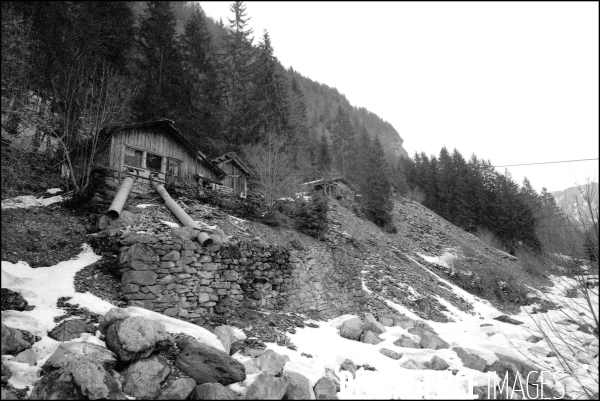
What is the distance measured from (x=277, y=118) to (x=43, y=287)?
2293 cm

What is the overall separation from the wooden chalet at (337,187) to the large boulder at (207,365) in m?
22.2

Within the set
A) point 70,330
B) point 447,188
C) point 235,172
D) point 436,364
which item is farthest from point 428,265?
point 447,188

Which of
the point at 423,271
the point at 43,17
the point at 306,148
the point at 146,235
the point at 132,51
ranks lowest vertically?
the point at 423,271

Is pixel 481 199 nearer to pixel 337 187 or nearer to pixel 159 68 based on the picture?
pixel 337 187

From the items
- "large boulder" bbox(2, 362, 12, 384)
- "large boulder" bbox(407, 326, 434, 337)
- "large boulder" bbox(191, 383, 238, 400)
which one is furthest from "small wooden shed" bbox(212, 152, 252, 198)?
"large boulder" bbox(2, 362, 12, 384)

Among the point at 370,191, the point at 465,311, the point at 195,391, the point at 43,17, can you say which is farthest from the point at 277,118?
the point at 195,391

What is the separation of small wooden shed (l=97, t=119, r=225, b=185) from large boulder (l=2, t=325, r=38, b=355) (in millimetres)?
10308

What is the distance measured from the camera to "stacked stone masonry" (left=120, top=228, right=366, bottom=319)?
8127 millimetres

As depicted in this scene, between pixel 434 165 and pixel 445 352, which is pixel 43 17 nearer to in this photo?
pixel 445 352

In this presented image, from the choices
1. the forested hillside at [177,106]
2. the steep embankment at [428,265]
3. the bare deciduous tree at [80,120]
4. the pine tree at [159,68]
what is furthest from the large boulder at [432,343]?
the pine tree at [159,68]

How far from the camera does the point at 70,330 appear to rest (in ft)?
19.0

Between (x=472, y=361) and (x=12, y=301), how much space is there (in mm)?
10855

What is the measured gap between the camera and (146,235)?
344 inches

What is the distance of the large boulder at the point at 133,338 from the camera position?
5.47 meters
